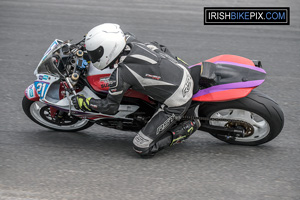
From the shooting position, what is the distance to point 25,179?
4.39 m

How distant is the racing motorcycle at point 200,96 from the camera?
15.3 feet

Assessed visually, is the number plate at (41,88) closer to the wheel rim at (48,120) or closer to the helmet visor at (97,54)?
the wheel rim at (48,120)

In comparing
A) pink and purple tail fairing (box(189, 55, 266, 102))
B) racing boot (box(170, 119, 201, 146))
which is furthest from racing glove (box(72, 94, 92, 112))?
pink and purple tail fairing (box(189, 55, 266, 102))

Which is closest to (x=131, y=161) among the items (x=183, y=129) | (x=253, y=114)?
(x=183, y=129)

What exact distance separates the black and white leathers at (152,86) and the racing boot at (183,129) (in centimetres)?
13

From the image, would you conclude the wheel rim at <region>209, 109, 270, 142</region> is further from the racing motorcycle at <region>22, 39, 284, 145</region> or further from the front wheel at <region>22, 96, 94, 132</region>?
the front wheel at <region>22, 96, 94, 132</region>

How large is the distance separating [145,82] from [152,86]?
0.30ft

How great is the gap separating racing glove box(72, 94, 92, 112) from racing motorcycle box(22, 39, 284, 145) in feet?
0.29

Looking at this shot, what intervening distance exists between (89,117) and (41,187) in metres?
1.01

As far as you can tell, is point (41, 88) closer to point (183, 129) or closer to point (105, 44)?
point (105, 44)

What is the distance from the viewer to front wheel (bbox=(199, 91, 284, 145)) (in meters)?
4.68

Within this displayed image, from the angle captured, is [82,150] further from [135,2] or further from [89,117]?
[135,2]

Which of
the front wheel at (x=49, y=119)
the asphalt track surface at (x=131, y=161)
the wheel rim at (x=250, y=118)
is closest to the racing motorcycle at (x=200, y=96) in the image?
the wheel rim at (x=250, y=118)

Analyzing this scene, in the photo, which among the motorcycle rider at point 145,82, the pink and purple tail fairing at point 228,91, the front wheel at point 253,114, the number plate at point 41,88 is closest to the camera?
the motorcycle rider at point 145,82
